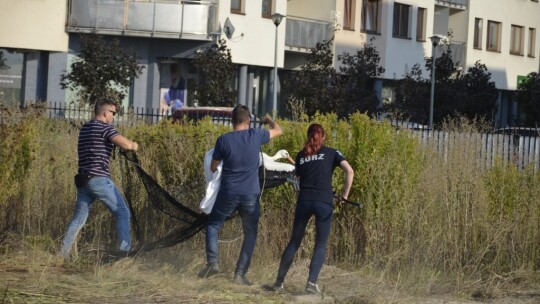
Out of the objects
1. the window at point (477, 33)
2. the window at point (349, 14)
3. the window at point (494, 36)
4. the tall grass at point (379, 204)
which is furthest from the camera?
the window at point (494, 36)

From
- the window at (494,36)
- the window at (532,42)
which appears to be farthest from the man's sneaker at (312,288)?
the window at (532,42)

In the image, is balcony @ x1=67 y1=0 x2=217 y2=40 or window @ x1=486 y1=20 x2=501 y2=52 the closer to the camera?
balcony @ x1=67 y1=0 x2=217 y2=40

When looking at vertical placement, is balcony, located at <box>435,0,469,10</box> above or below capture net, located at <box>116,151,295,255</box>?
above

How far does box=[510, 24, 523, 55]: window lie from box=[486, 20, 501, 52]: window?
5.12 ft

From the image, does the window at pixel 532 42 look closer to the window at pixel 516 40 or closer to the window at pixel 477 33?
the window at pixel 516 40

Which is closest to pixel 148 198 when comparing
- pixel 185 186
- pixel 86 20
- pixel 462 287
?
pixel 185 186

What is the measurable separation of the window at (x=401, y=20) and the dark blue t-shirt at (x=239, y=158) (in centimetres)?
4026

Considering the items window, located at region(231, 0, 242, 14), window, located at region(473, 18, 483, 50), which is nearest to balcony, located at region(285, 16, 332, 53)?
window, located at region(231, 0, 242, 14)

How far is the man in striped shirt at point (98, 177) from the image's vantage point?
12.8 meters

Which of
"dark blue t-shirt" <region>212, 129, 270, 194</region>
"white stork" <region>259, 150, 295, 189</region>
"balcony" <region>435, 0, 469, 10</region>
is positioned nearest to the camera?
"dark blue t-shirt" <region>212, 129, 270, 194</region>

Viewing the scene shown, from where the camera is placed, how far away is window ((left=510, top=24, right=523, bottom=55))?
6169 cm

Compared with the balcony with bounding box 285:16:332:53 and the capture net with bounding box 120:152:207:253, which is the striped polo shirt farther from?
the balcony with bounding box 285:16:332:53

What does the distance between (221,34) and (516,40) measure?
83.4 feet

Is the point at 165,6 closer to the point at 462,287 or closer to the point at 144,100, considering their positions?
the point at 144,100
